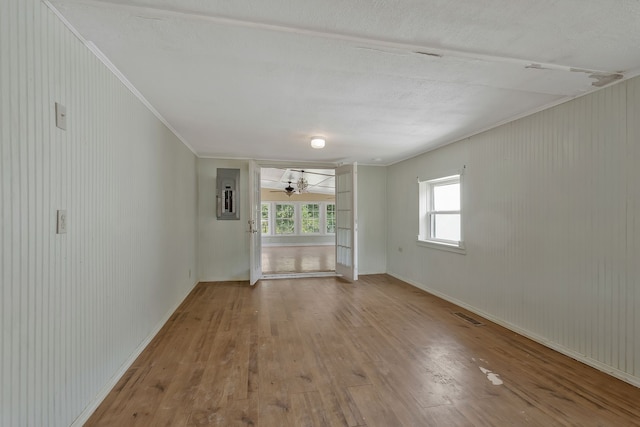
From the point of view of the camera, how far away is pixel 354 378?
2.13 meters

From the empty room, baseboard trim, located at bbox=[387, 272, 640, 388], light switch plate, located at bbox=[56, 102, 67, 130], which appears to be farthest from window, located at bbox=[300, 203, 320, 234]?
light switch plate, located at bbox=[56, 102, 67, 130]

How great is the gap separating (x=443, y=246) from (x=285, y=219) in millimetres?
7960

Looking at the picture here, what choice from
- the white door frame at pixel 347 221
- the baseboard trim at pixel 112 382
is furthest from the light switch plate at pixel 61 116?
the white door frame at pixel 347 221

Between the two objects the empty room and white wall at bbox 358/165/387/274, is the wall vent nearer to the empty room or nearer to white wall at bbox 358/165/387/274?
the empty room

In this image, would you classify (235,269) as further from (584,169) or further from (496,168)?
(584,169)

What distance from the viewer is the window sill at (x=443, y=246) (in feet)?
12.6

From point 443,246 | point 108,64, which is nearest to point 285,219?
point 443,246

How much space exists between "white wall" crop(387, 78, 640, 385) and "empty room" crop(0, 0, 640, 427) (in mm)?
18

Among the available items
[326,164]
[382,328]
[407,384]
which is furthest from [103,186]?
[326,164]

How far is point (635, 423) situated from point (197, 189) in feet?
17.8

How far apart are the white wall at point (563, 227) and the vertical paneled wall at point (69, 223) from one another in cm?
364

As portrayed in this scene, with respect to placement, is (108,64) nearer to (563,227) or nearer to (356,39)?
(356,39)

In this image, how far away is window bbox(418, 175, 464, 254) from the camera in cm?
412

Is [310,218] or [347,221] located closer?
[347,221]
